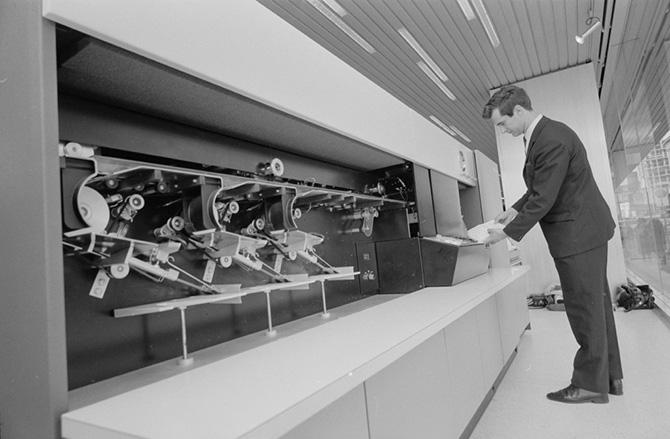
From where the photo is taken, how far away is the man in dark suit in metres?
1.89

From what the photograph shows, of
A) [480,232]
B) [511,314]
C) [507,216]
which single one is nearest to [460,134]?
[480,232]

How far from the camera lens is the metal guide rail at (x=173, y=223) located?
3.09 feet

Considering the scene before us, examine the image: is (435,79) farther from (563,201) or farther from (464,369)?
(464,369)

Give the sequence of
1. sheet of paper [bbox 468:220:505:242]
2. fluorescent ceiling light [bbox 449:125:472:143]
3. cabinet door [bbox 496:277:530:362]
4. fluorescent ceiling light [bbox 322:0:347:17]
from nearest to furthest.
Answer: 1. cabinet door [bbox 496:277:530:362]
2. sheet of paper [bbox 468:220:505:242]
3. fluorescent ceiling light [bbox 322:0:347:17]
4. fluorescent ceiling light [bbox 449:125:472:143]

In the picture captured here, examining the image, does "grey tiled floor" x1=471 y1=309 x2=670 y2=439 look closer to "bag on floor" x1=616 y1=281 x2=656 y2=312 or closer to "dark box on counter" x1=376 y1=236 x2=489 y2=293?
"dark box on counter" x1=376 y1=236 x2=489 y2=293

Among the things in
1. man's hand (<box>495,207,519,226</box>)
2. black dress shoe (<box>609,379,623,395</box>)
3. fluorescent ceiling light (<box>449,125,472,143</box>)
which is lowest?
black dress shoe (<box>609,379,623,395</box>)

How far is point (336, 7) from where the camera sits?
12.5 ft

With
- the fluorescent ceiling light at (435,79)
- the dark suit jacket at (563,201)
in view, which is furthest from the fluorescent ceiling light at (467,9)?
the dark suit jacket at (563,201)

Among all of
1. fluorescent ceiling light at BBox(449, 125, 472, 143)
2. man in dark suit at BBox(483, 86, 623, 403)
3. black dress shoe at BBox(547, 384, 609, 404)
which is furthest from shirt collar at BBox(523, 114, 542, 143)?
fluorescent ceiling light at BBox(449, 125, 472, 143)

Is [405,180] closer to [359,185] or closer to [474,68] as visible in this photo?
[359,185]

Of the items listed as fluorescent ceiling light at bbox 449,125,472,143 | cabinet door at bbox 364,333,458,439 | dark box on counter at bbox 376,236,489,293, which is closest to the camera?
cabinet door at bbox 364,333,458,439

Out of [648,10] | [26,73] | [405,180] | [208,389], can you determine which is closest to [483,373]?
[405,180]

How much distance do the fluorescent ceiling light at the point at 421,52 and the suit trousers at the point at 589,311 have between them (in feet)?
10.7

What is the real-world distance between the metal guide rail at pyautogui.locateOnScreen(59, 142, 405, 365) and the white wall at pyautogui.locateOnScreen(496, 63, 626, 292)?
14.8ft
